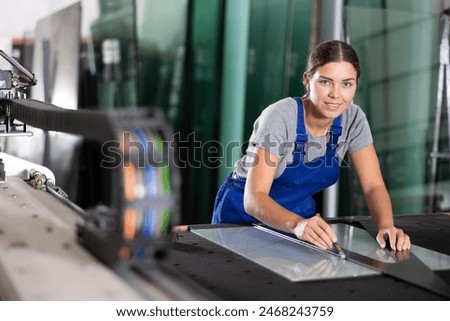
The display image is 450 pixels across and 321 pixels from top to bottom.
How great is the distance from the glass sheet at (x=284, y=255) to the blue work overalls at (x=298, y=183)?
18 cm

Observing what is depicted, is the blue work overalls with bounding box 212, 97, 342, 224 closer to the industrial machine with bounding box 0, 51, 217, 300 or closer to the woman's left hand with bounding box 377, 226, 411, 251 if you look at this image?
the woman's left hand with bounding box 377, 226, 411, 251

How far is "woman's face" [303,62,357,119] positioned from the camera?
1193mm

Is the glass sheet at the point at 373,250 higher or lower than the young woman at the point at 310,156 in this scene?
lower

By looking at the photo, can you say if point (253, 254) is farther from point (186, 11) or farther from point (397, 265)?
point (186, 11)

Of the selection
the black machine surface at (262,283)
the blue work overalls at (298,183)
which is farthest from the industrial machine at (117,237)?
the blue work overalls at (298,183)

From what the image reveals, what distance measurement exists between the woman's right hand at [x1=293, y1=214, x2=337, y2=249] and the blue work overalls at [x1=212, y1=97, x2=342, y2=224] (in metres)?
0.27

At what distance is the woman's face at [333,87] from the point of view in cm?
119

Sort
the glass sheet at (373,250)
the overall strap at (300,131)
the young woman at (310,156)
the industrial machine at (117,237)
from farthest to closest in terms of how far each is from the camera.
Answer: the overall strap at (300,131)
the young woman at (310,156)
the glass sheet at (373,250)
the industrial machine at (117,237)

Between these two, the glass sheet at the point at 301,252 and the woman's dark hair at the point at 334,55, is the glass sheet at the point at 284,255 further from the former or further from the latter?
the woman's dark hair at the point at 334,55

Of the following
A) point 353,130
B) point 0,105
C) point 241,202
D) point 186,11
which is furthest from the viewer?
point 186,11

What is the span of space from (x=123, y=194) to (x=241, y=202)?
2.65 ft

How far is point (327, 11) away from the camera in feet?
9.00

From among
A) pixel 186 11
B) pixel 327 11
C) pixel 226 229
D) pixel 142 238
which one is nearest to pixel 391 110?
pixel 327 11

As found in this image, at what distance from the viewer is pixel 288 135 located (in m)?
1.29
